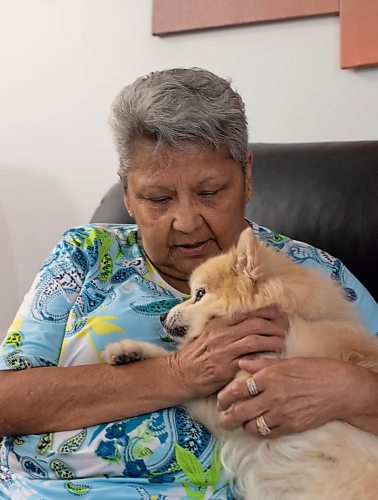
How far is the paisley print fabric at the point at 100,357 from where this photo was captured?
1.33 m

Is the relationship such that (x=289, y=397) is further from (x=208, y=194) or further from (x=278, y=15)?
(x=278, y=15)

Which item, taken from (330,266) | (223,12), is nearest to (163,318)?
(330,266)

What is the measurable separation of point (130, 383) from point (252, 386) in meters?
0.25

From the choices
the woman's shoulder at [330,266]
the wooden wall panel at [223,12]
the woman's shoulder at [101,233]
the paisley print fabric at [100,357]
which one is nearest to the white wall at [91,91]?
the wooden wall panel at [223,12]

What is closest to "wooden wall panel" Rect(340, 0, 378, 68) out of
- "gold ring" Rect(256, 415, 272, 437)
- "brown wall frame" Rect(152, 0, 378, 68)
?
"brown wall frame" Rect(152, 0, 378, 68)

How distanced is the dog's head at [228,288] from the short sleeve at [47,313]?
0.76 feet

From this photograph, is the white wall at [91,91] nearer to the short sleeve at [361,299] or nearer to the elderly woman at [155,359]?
the short sleeve at [361,299]

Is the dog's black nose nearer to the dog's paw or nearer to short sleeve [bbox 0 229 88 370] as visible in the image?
the dog's paw

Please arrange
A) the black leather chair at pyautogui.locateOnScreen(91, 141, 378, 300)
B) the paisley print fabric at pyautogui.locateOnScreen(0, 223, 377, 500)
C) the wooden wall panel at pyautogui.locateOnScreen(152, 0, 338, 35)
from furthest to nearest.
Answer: the wooden wall panel at pyautogui.locateOnScreen(152, 0, 338, 35)
the black leather chair at pyautogui.locateOnScreen(91, 141, 378, 300)
the paisley print fabric at pyautogui.locateOnScreen(0, 223, 377, 500)

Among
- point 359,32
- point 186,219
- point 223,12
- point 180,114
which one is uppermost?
point 223,12

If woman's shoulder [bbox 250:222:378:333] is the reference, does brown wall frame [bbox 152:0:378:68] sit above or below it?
above

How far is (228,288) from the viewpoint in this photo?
1416 mm

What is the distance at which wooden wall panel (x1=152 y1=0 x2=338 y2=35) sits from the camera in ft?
7.48

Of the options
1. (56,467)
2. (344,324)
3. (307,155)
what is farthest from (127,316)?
(307,155)
